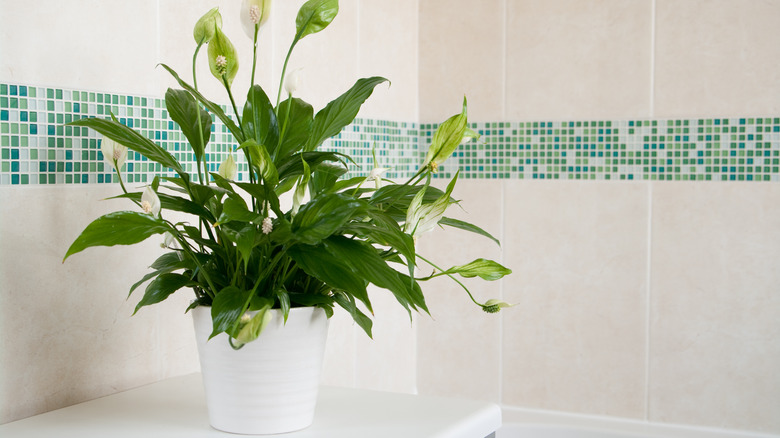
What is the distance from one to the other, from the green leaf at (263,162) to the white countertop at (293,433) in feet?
1.32

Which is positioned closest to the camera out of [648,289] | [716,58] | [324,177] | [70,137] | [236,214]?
[236,214]

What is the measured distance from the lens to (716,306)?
96.6 inches

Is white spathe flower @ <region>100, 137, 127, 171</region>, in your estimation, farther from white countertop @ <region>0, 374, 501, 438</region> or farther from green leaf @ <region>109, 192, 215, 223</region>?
white countertop @ <region>0, 374, 501, 438</region>

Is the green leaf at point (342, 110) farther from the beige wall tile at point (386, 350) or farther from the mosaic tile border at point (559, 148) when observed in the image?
the beige wall tile at point (386, 350)

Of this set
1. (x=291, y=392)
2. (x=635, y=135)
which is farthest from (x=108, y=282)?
(x=635, y=135)

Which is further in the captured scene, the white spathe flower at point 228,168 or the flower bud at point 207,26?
the white spathe flower at point 228,168

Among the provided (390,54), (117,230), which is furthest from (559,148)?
(117,230)

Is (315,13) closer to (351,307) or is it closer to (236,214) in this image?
(236,214)

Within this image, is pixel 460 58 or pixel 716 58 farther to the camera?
pixel 460 58

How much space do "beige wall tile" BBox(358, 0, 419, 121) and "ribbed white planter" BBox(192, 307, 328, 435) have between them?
121 cm

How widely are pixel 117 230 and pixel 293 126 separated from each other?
32 cm

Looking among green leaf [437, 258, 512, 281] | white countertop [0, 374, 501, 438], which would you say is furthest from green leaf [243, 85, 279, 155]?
white countertop [0, 374, 501, 438]

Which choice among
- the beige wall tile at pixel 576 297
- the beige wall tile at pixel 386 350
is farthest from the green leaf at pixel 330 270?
the beige wall tile at pixel 576 297

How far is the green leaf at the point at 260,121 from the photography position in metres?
1.31
